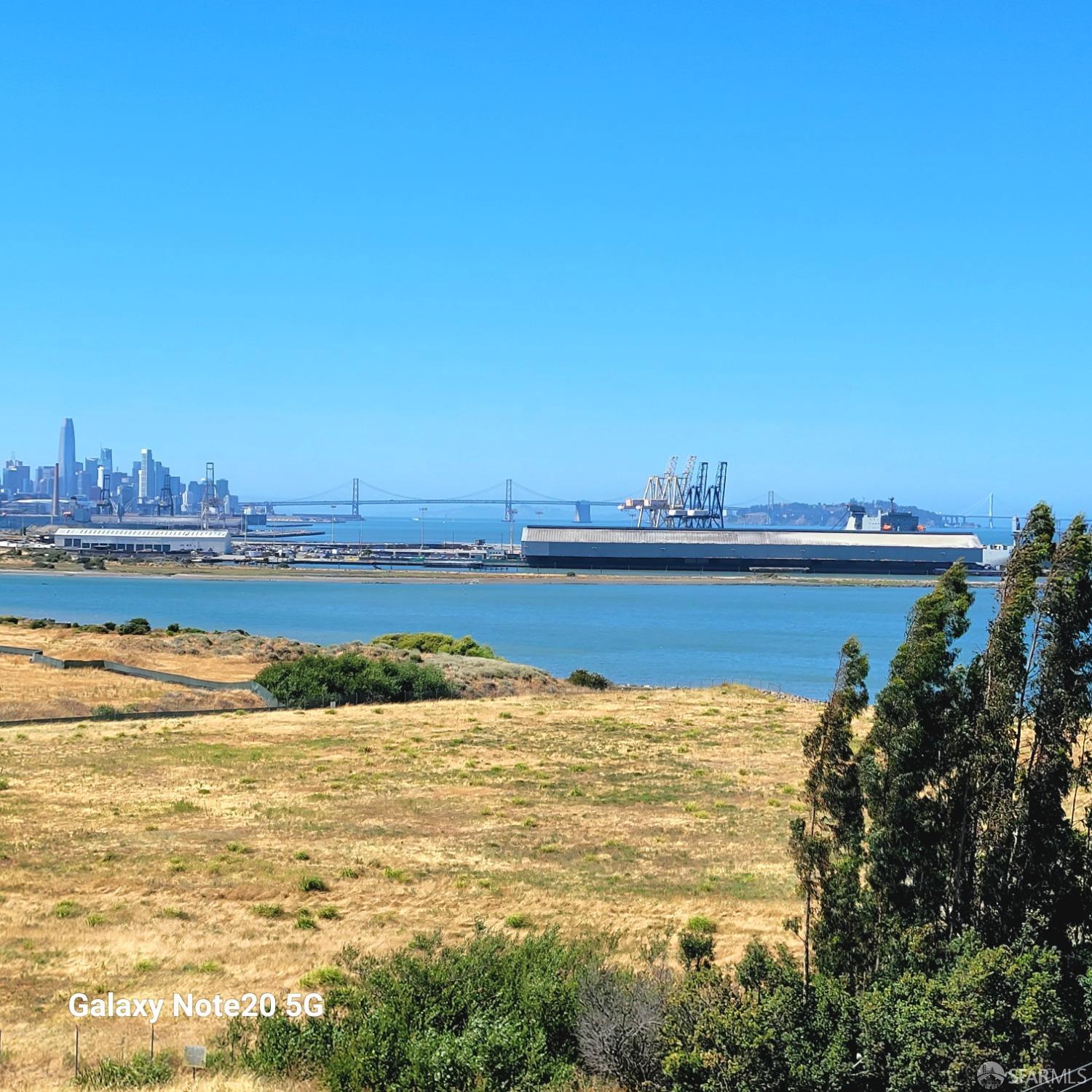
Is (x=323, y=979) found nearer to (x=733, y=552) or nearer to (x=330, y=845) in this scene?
(x=330, y=845)

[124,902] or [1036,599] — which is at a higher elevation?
[1036,599]

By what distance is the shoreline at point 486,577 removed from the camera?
7456 centimetres

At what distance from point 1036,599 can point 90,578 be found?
71536mm

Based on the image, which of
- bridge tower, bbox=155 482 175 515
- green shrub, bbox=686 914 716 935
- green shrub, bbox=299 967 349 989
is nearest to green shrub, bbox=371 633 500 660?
green shrub, bbox=686 914 716 935

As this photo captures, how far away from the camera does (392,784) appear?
15.2 metres

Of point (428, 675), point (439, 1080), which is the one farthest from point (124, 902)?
point (428, 675)

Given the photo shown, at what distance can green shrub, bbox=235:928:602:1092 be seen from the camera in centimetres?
626

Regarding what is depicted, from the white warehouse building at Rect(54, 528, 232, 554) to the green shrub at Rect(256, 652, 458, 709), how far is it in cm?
7813

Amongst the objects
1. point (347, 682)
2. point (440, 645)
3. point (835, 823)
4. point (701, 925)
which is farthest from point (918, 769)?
point (440, 645)

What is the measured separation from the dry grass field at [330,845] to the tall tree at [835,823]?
1660 millimetres

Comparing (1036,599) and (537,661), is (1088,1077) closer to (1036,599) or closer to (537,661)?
(1036,599)

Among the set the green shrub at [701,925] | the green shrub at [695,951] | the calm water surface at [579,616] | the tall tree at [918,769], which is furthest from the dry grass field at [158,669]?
the tall tree at [918,769]

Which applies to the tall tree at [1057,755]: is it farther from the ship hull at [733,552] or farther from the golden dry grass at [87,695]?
the ship hull at [733,552]

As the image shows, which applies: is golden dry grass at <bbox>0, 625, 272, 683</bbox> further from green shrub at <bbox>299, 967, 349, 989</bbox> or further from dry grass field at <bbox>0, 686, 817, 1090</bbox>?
green shrub at <bbox>299, 967, 349, 989</bbox>
